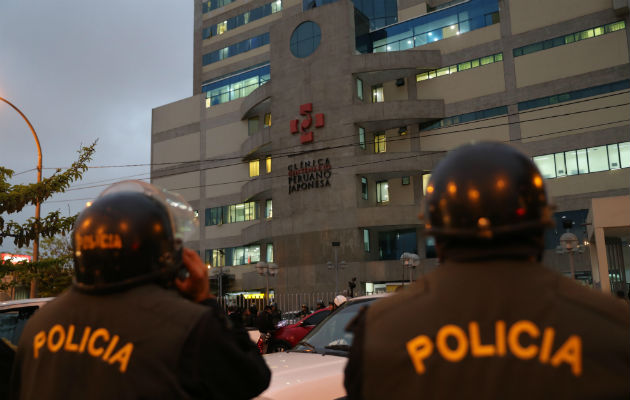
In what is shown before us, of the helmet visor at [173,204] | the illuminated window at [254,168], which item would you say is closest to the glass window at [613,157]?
the illuminated window at [254,168]

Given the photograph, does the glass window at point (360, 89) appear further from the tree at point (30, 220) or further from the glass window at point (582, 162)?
the tree at point (30, 220)

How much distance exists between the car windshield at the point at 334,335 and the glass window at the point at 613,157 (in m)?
30.9

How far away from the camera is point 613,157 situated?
31.8m

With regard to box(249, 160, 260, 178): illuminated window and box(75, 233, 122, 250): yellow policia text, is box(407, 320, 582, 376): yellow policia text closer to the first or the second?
box(75, 233, 122, 250): yellow policia text

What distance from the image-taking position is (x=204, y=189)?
48906 millimetres

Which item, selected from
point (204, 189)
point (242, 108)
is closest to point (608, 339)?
point (242, 108)

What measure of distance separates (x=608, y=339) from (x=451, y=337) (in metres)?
0.42

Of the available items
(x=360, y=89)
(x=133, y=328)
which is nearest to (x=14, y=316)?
(x=133, y=328)

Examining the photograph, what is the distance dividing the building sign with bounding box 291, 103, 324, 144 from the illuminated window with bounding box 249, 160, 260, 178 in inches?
278

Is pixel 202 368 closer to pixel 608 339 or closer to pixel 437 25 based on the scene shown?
pixel 608 339

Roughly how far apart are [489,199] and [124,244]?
1.33 m

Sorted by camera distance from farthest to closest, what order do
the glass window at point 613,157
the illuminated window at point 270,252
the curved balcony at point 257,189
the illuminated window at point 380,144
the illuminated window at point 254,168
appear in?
the illuminated window at point 254,168
the illuminated window at point 270,252
the curved balcony at point 257,189
the illuminated window at point 380,144
the glass window at point 613,157

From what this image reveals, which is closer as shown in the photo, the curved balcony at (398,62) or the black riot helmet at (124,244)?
the black riot helmet at (124,244)

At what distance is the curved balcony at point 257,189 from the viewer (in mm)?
41031
